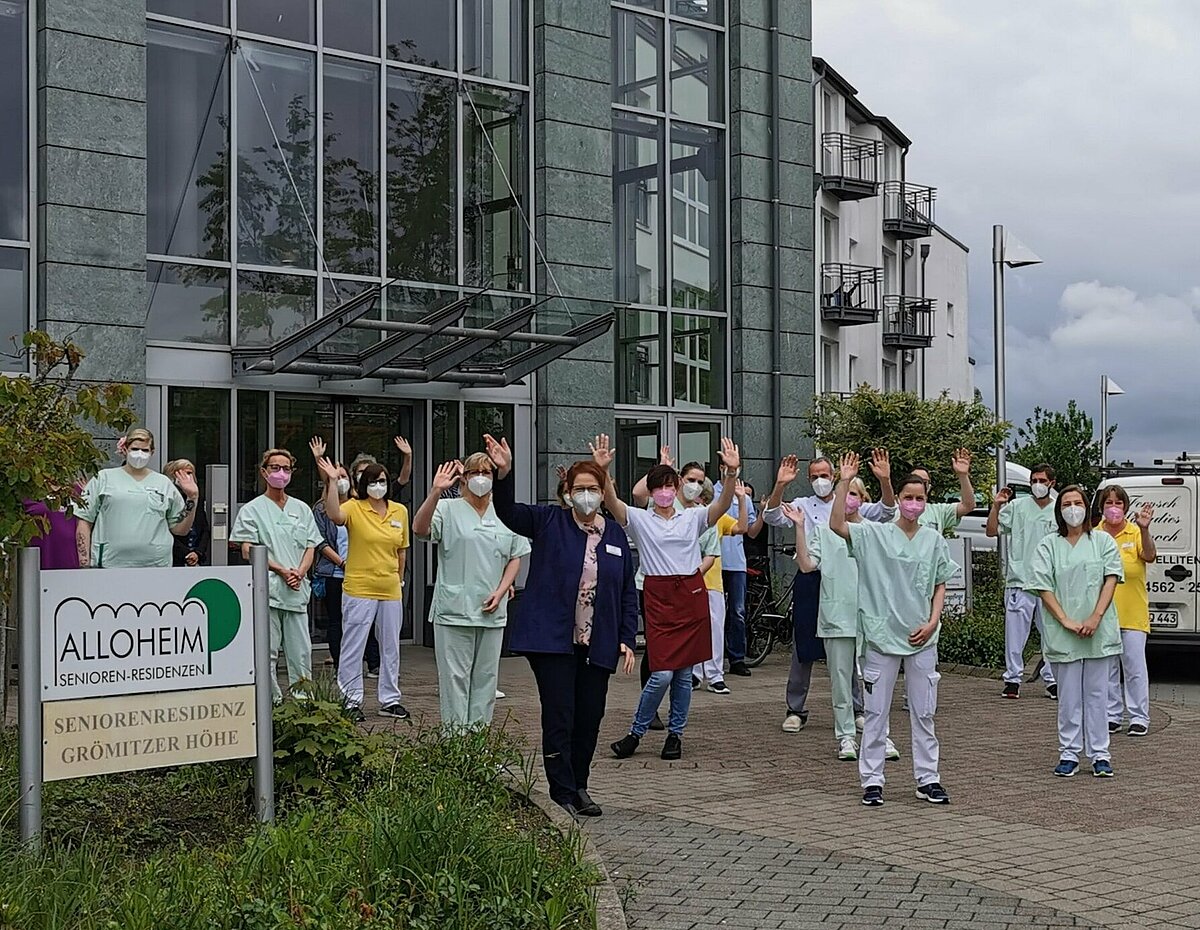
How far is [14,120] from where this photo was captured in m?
15.6

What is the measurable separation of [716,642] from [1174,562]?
4827mm

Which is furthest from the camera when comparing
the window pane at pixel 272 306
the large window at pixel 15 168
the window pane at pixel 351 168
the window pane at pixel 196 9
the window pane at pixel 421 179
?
the window pane at pixel 421 179

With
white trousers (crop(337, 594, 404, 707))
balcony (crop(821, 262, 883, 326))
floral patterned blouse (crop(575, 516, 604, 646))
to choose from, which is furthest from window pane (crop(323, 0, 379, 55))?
balcony (crop(821, 262, 883, 326))

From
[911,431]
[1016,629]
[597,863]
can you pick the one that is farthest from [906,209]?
[597,863]

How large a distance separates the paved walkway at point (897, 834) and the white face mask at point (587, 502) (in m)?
1.60

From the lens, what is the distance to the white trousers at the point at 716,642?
14.7 metres

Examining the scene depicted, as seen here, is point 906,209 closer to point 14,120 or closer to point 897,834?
point 14,120

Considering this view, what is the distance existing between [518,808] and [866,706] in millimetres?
2366

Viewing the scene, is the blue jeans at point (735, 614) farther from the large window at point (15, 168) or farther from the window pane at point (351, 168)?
the large window at point (15, 168)

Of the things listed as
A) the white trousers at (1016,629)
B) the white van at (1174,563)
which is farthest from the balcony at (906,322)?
the white trousers at (1016,629)

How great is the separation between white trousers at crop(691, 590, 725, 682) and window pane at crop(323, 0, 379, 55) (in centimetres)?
728

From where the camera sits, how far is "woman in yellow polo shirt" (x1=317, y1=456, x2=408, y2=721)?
12438 millimetres

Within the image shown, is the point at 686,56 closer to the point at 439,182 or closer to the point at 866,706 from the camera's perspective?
the point at 439,182

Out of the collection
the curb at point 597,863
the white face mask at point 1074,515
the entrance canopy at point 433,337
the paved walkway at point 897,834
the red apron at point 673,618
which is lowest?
the paved walkway at point 897,834
